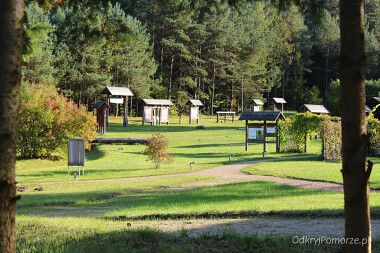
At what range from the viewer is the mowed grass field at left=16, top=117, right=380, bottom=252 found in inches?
243

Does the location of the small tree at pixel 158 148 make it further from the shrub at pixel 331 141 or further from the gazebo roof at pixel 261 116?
the gazebo roof at pixel 261 116

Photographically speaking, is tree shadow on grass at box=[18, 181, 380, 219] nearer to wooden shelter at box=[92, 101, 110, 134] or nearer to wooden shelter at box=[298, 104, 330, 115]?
wooden shelter at box=[92, 101, 110, 134]

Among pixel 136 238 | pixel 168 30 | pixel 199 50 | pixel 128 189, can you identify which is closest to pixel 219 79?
pixel 199 50

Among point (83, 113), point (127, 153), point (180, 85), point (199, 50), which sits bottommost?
point (127, 153)

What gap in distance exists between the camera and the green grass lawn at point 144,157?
21188mm

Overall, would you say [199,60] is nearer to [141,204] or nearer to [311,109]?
[311,109]

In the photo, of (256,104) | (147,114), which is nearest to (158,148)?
(147,114)

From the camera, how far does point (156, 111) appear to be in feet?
175

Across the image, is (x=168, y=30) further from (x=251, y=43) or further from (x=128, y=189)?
(x=128, y=189)

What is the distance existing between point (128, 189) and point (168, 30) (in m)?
56.8

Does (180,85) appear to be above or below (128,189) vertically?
above

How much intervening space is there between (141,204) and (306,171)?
10.4m

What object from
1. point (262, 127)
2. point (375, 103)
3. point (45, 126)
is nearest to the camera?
point (45, 126)

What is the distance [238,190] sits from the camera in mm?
14188
